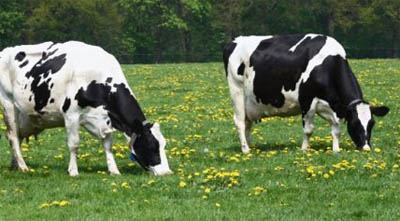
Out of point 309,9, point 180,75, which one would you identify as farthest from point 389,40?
point 180,75

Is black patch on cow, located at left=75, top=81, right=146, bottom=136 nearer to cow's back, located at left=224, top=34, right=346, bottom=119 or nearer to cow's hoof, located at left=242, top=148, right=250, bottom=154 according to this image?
cow's hoof, located at left=242, top=148, right=250, bottom=154

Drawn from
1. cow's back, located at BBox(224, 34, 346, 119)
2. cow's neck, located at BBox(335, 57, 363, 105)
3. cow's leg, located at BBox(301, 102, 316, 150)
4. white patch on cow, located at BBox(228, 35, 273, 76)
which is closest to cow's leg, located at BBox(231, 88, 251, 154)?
cow's back, located at BBox(224, 34, 346, 119)

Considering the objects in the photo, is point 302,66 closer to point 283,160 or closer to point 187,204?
point 283,160

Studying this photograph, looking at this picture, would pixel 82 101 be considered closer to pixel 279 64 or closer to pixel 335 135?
pixel 279 64

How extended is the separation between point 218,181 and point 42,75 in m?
4.45

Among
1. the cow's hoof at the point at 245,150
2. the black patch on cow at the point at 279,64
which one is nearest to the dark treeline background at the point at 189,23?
the black patch on cow at the point at 279,64

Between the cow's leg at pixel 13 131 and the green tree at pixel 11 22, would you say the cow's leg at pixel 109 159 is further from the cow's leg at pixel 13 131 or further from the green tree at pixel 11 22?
the green tree at pixel 11 22

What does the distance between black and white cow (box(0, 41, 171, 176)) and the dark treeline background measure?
217ft

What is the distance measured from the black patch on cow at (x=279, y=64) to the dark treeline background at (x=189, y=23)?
210 feet

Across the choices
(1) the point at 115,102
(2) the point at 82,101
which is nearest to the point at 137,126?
(1) the point at 115,102

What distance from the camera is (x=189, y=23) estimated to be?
9844 cm

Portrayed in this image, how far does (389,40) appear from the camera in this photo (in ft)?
308

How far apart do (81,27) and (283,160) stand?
78.4m

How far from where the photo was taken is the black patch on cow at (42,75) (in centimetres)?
1439
